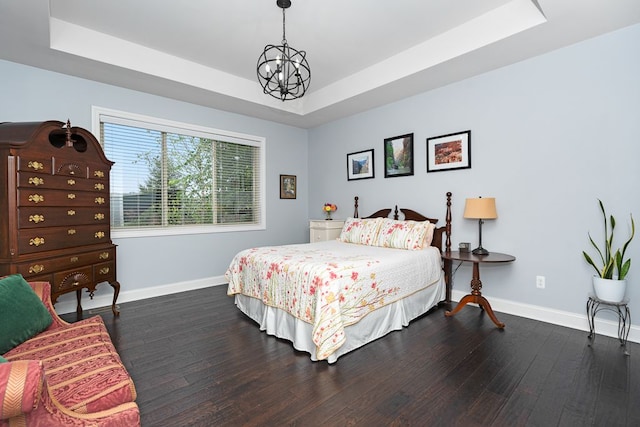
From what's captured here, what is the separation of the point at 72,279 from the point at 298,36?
317 centimetres

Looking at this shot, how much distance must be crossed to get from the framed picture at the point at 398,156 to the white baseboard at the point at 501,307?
1.71 metres

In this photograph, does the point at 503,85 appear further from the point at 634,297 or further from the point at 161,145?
the point at 161,145

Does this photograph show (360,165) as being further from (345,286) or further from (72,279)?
(72,279)

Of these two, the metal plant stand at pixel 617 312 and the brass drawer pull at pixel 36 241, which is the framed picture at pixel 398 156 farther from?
the brass drawer pull at pixel 36 241

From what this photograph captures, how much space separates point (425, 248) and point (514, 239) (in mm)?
893

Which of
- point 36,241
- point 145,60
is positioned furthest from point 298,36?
point 36,241

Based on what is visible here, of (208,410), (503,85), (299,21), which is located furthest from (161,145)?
(503,85)

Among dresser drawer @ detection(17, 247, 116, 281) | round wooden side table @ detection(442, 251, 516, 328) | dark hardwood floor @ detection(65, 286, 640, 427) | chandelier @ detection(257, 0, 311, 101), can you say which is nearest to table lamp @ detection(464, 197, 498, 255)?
round wooden side table @ detection(442, 251, 516, 328)

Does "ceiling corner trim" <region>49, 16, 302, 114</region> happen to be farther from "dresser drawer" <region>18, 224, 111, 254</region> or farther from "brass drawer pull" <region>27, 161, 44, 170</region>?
"dresser drawer" <region>18, 224, 111, 254</region>

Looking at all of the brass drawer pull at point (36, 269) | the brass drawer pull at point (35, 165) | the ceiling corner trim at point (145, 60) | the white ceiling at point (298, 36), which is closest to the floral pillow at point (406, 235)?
the white ceiling at point (298, 36)

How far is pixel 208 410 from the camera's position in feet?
5.78

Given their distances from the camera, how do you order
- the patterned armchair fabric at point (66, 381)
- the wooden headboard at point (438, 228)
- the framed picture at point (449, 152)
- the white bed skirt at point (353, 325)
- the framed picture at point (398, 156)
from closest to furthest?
the patterned armchair fabric at point (66, 381) → the white bed skirt at point (353, 325) → the framed picture at point (449, 152) → the wooden headboard at point (438, 228) → the framed picture at point (398, 156)

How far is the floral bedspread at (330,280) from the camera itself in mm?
2301

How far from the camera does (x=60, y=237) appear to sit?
2768 mm
